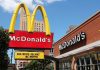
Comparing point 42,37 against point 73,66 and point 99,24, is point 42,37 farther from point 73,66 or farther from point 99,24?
point 99,24

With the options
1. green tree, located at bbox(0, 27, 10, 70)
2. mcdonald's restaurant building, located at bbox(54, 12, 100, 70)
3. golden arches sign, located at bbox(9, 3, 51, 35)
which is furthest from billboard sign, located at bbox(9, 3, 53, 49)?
green tree, located at bbox(0, 27, 10, 70)

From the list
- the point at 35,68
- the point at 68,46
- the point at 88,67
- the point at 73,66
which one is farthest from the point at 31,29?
the point at 35,68

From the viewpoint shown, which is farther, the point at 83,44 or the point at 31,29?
the point at 31,29

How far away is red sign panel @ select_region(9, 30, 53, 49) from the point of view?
52419mm

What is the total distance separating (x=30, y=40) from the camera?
54531 mm

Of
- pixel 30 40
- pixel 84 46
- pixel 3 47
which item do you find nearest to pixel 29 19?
pixel 30 40

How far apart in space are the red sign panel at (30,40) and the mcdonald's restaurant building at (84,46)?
7.75 metres

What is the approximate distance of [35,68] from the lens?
307 ft

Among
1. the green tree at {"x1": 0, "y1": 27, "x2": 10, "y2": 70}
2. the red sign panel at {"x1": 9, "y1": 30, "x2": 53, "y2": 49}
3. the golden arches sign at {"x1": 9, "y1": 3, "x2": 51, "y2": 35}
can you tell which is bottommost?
the green tree at {"x1": 0, "y1": 27, "x2": 10, "y2": 70}

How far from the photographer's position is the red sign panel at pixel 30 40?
5242cm

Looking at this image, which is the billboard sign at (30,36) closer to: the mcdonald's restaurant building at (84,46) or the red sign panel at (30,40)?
the red sign panel at (30,40)

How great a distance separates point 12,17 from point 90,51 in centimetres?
2234

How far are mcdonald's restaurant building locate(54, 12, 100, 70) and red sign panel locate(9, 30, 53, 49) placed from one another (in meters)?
7.75

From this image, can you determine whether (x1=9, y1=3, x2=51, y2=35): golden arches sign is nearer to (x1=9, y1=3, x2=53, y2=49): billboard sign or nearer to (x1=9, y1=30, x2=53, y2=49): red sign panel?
(x1=9, y1=3, x2=53, y2=49): billboard sign
